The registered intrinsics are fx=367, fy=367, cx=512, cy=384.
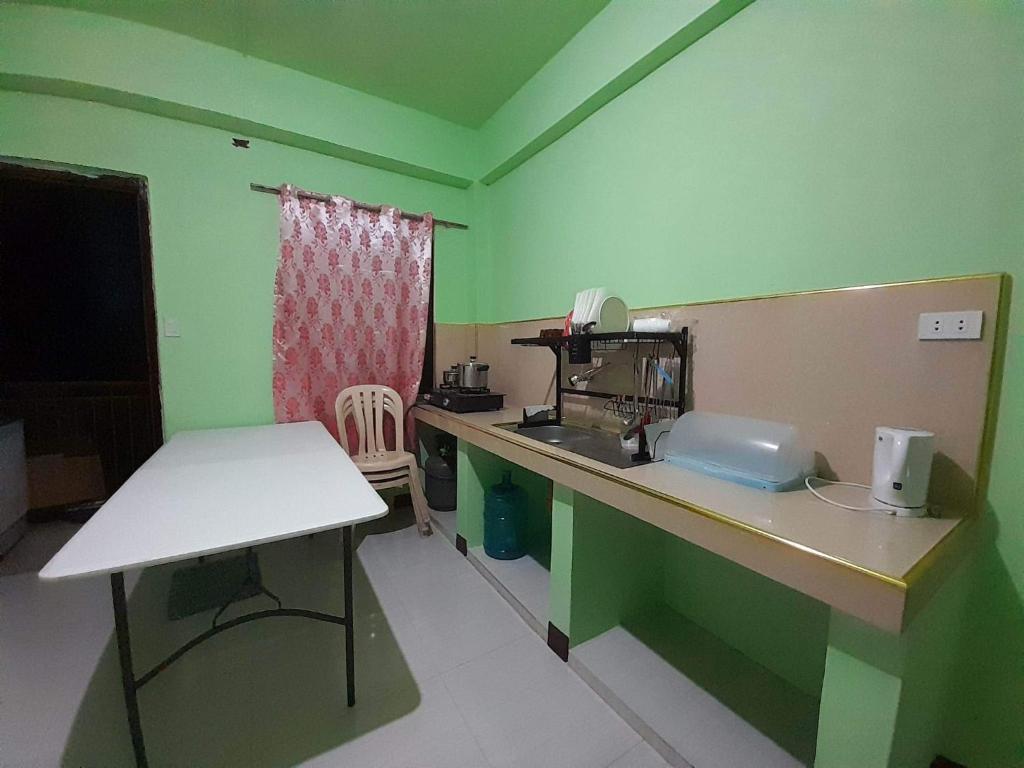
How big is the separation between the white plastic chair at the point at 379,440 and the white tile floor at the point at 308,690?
620 mm

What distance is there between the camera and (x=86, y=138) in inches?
75.1

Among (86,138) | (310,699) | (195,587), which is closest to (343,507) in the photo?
(310,699)

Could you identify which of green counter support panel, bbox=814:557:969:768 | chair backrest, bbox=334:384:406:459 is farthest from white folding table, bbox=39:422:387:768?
green counter support panel, bbox=814:557:969:768

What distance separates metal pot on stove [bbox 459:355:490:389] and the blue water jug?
76 centimetres

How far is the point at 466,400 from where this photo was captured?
2316mm

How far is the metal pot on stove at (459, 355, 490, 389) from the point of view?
8.27 ft

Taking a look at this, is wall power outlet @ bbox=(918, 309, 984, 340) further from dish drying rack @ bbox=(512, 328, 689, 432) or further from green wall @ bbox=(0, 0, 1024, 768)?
dish drying rack @ bbox=(512, 328, 689, 432)

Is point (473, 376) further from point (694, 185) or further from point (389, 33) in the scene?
point (389, 33)

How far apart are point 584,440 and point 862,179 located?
1289 mm

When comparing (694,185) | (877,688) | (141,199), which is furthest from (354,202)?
(877,688)

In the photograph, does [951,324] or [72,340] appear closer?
[951,324]

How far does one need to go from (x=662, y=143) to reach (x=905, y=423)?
136cm

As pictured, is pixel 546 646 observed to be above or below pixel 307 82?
below

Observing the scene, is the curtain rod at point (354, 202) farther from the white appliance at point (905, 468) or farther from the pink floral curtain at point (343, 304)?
the white appliance at point (905, 468)
